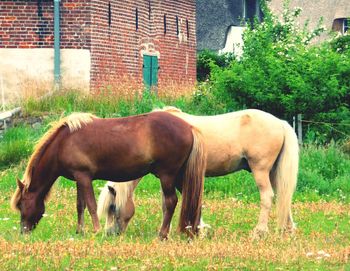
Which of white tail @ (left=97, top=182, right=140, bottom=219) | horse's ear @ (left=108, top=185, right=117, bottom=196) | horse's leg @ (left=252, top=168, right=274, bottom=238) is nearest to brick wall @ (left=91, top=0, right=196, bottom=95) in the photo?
horse's leg @ (left=252, top=168, right=274, bottom=238)

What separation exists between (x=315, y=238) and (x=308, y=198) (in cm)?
426

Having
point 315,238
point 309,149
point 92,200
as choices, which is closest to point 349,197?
point 309,149

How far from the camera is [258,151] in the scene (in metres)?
13.4

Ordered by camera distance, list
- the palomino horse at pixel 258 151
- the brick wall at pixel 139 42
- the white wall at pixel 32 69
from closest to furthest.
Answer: the palomino horse at pixel 258 151 → the white wall at pixel 32 69 → the brick wall at pixel 139 42

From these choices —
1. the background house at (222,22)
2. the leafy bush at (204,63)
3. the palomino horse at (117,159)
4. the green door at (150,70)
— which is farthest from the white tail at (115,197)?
the background house at (222,22)

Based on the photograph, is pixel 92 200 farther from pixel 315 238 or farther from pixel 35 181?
pixel 315 238

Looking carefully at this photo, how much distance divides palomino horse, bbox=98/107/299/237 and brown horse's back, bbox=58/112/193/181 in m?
0.66

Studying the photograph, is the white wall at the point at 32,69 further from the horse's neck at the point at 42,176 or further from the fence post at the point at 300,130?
the horse's neck at the point at 42,176

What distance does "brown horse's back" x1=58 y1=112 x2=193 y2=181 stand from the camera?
1243cm

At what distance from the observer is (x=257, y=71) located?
20969mm

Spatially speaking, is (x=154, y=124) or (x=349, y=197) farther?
(x=349, y=197)

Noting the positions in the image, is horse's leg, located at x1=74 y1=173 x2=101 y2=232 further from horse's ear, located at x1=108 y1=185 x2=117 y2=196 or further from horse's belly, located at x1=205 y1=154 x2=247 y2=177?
horse's belly, located at x1=205 y1=154 x2=247 y2=177

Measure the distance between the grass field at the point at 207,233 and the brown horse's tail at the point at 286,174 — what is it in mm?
343

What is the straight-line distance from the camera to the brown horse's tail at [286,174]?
1309cm
